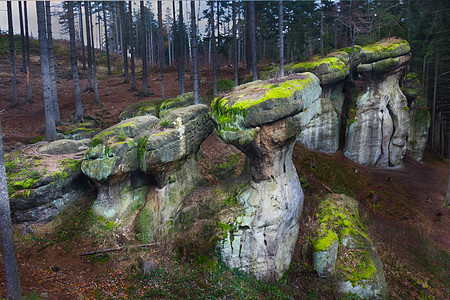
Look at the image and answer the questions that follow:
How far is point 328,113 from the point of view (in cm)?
1961

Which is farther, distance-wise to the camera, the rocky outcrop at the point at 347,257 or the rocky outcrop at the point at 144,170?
the rocky outcrop at the point at 144,170

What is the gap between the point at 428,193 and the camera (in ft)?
56.4

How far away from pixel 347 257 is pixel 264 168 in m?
4.80

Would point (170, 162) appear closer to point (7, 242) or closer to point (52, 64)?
point (7, 242)

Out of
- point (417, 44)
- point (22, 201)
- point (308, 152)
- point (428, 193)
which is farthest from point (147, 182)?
point (417, 44)

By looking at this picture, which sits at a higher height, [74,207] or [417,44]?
[417,44]

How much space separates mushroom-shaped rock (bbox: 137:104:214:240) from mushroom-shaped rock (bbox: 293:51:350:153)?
1000cm

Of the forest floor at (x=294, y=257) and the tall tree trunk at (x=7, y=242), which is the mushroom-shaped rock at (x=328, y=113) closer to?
the forest floor at (x=294, y=257)

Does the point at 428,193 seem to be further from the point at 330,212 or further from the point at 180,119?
the point at 180,119

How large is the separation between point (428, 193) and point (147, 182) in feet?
55.5

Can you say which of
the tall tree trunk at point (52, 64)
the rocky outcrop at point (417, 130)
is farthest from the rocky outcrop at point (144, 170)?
the rocky outcrop at point (417, 130)

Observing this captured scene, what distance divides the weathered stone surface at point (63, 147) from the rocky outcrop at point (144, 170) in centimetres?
256

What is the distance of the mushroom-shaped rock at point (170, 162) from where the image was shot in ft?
34.9

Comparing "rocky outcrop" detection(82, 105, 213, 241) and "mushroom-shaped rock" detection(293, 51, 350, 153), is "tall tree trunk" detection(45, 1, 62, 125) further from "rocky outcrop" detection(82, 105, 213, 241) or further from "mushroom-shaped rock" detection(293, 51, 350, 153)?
"mushroom-shaped rock" detection(293, 51, 350, 153)
